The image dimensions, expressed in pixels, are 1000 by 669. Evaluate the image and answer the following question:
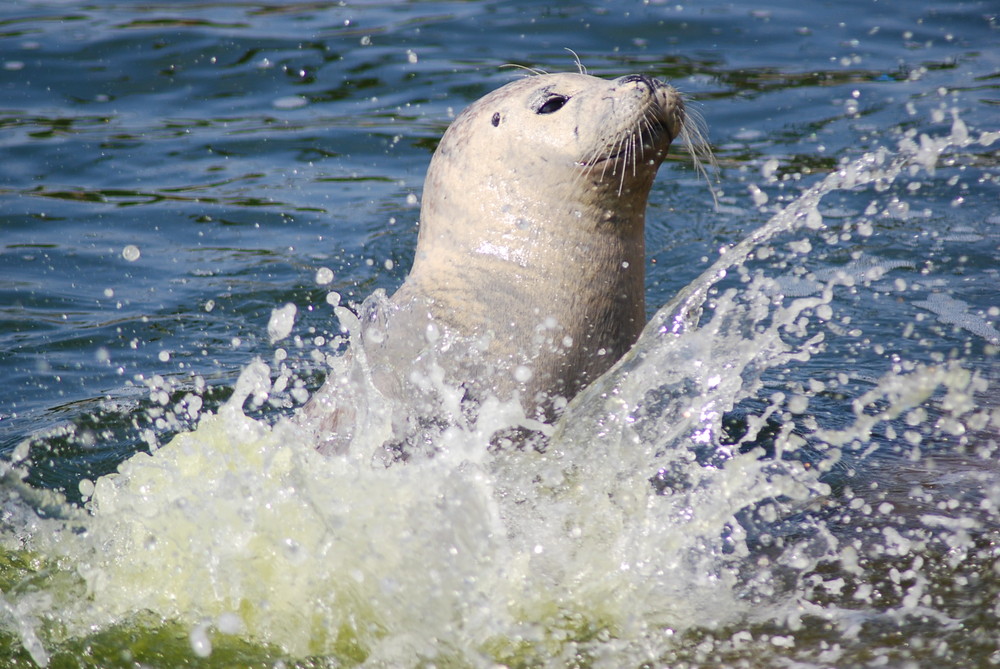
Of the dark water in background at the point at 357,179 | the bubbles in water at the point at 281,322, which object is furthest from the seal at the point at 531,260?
the bubbles in water at the point at 281,322

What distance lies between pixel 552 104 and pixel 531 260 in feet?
1.82

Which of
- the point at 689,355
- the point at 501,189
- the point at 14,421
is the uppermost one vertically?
the point at 501,189

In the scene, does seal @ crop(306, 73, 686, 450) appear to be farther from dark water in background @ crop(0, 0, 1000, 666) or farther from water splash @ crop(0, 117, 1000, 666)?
dark water in background @ crop(0, 0, 1000, 666)

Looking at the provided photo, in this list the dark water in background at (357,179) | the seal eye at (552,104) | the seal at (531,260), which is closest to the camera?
the seal at (531,260)

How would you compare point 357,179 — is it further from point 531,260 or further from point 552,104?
point 531,260

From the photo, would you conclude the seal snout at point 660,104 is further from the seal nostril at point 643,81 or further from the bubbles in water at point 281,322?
the bubbles in water at point 281,322

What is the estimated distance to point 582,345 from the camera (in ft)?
12.8

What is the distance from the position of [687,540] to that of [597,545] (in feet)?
0.84

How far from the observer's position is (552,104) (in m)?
4.07

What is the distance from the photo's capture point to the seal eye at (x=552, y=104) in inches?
160

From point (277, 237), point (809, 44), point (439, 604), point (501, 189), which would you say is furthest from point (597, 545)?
point (809, 44)

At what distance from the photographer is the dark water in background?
4.88m

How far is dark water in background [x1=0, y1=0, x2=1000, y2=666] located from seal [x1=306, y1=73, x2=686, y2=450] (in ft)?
3.43

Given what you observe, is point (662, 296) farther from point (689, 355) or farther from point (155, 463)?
point (155, 463)
